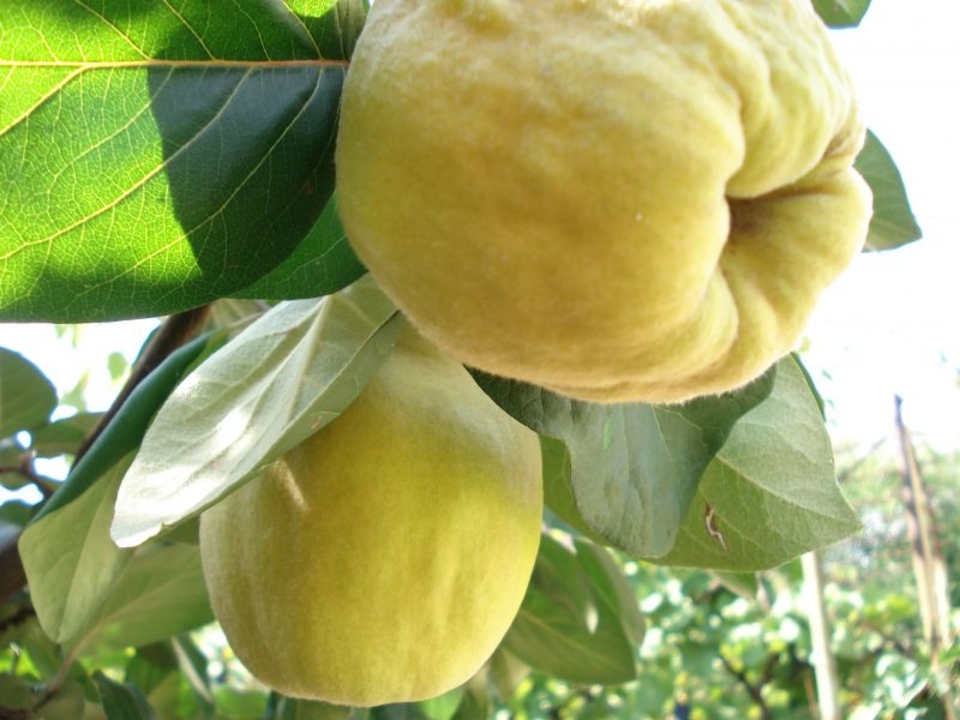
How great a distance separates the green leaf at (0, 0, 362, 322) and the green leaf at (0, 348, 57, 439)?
782mm

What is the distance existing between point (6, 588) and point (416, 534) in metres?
0.71

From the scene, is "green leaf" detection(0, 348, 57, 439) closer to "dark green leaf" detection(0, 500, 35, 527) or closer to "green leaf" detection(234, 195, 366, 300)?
"dark green leaf" detection(0, 500, 35, 527)

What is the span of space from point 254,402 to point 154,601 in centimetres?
83

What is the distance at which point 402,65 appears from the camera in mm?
586

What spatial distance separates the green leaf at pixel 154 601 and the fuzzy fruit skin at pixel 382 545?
0.70 metres

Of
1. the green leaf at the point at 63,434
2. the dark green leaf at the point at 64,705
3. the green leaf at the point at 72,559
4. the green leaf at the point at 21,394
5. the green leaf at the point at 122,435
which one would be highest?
the green leaf at the point at 122,435

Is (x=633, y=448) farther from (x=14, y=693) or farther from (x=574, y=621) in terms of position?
(x=14, y=693)

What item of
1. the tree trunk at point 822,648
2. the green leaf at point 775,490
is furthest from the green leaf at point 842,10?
the tree trunk at point 822,648

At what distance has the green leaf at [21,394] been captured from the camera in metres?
1.46

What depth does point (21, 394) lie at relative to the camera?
150 centimetres

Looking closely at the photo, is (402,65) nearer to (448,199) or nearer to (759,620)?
(448,199)

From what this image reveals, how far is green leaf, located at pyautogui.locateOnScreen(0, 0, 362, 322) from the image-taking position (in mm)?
671

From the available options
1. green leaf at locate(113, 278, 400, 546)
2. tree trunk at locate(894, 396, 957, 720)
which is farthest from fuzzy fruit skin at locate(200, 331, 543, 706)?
tree trunk at locate(894, 396, 957, 720)

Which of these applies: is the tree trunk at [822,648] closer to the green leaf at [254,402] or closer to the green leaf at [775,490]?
the green leaf at [775,490]
